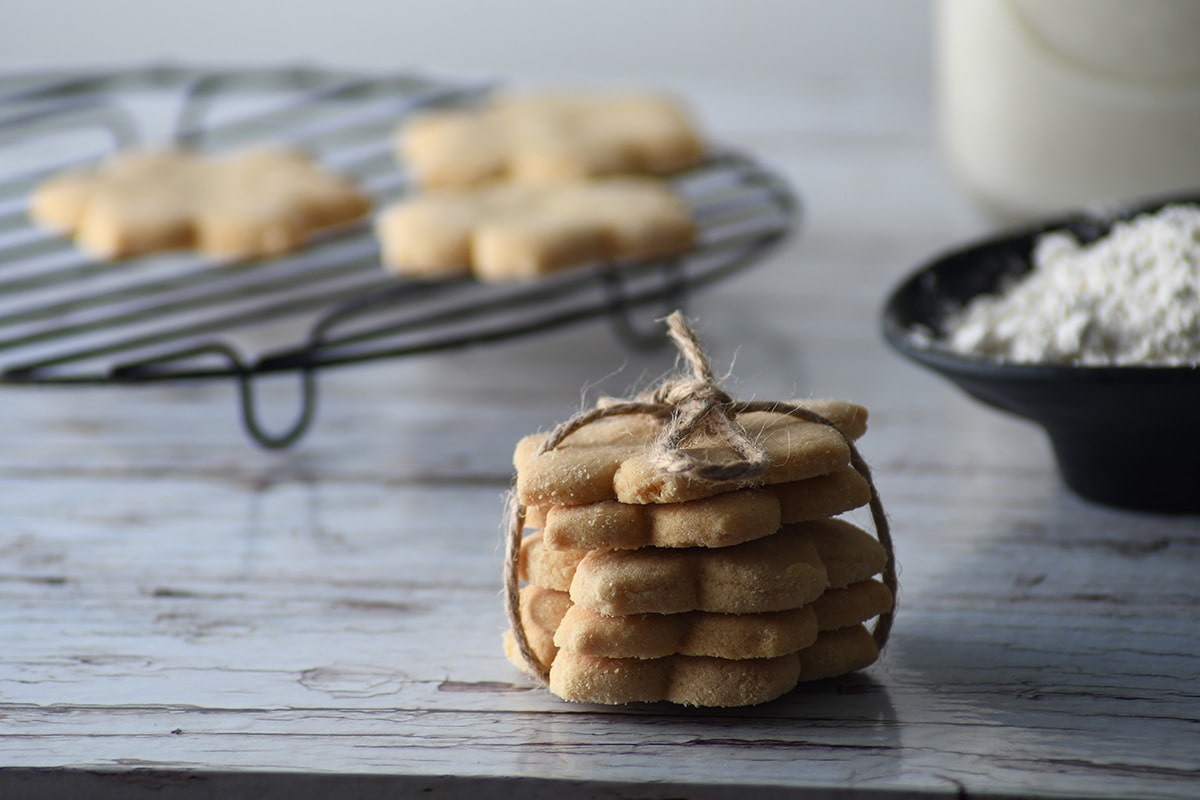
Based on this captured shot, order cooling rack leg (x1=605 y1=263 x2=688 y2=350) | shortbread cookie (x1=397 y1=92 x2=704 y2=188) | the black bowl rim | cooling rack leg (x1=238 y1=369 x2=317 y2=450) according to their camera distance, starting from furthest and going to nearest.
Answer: shortbread cookie (x1=397 y1=92 x2=704 y2=188), cooling rack leg (x1=605 y1=263 x2=688 y2=350), cooling rack leg (x1=238 y1=369 x2=317 y2=450), the black bowl rim

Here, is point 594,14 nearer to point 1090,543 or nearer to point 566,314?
point 566,314

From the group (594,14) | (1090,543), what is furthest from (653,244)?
(594,14)

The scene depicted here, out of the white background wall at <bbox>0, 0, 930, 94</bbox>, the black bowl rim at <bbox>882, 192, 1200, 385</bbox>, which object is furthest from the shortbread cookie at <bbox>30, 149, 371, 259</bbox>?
the white background wall at <bbox>0, 0, 930, 94</bbox>

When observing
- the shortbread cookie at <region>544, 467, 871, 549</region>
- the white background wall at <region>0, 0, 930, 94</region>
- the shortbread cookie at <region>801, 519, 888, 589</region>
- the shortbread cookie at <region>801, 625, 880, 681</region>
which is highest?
the white background wall at <region>0, 0, 930, 94</region>

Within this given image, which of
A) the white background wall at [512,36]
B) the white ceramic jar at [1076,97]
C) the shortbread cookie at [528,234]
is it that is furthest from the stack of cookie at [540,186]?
the white background wall at [512,36]

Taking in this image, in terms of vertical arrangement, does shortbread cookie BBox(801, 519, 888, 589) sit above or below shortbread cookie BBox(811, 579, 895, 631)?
above

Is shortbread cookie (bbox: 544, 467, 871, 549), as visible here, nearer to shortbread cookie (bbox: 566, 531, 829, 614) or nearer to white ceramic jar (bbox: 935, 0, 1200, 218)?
shortbread cookie (bbox: 566, 531, 829, 614)
